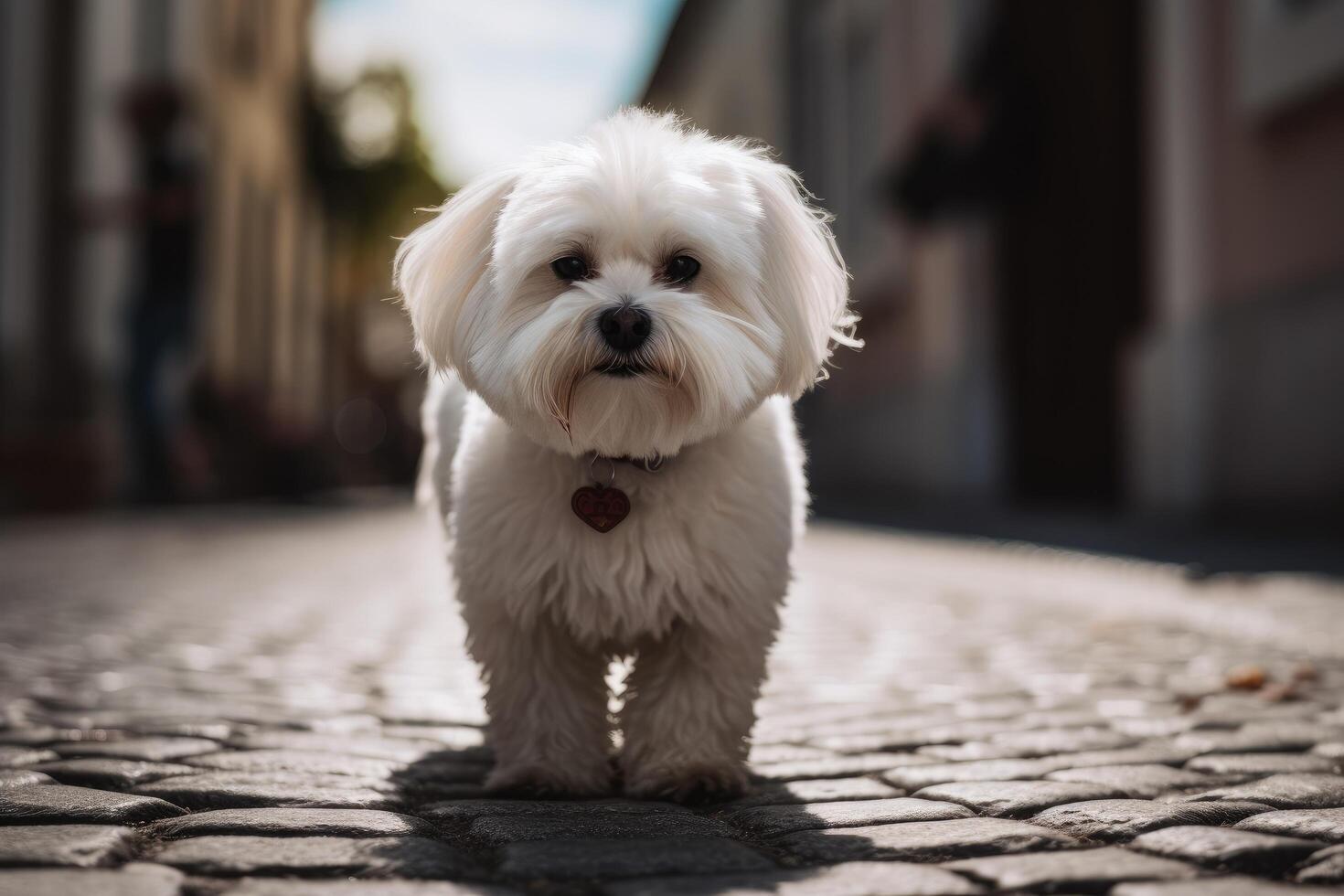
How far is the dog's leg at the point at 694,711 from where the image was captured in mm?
2904

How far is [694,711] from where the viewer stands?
296cm

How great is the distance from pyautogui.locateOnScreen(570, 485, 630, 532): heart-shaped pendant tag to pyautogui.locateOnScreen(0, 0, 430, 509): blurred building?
954 mm

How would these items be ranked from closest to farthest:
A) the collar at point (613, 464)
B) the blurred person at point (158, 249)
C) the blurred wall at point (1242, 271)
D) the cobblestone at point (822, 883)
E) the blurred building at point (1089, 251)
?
1. the cobblestone at point (822, 883)
2. the collar at point (613, 464)
3. the blurred wall at point (1242, 271)
4. the blurred building at point (1089, 251)
5. the blurred person at point (158, 249)

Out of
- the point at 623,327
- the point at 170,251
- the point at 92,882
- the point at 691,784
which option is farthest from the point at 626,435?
the point at 170,251

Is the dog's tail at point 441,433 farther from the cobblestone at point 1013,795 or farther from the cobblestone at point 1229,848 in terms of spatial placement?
the cobblestone at point 1229,848

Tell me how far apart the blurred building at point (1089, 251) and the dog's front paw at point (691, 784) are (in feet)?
3.51

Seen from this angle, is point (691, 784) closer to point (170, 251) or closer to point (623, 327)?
point (623, 327)

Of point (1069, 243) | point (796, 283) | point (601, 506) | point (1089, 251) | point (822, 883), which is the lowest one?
point (822, 883)

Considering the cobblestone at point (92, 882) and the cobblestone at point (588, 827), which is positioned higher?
the cobblestone at point (92, 882)

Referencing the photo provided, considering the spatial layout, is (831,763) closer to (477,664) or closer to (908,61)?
(477,664)

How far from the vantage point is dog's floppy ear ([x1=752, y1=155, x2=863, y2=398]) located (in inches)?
119

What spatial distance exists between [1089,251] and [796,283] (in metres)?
10.6

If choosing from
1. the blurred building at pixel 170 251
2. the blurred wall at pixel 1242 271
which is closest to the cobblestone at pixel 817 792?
the blurred building at pixel 170 251

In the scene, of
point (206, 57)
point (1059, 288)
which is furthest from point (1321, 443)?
point (206, 57)
